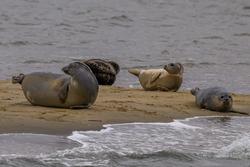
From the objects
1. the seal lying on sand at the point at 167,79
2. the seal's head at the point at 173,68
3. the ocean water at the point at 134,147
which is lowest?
the ocean water at the point at 134,147

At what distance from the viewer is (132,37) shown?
22.1m

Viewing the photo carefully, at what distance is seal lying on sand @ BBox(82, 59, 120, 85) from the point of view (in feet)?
39.5

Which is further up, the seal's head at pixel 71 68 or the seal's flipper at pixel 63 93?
the seal's head at pixel 71 68

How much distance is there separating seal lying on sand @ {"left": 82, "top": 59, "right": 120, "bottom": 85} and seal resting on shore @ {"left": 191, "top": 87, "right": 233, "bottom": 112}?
7.07 ft

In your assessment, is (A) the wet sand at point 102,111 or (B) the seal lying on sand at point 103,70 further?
(B) the seal lying on sand at point 103,70

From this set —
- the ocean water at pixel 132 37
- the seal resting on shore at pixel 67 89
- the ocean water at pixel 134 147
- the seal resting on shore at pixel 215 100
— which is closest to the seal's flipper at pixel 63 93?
the seal resting on shore at pixel 67 89

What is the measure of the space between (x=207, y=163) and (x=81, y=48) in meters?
12.6

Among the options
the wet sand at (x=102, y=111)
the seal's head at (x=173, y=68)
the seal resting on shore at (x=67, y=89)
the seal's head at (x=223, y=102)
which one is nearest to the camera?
the wet sand at (x=102, y=111)

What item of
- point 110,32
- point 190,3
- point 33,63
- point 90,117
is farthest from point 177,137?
point 190,3

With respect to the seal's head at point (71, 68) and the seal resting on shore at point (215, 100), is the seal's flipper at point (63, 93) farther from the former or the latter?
the seal resting on shore at point (215, 100)

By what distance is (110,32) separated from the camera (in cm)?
2316

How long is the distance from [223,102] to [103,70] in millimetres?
2854

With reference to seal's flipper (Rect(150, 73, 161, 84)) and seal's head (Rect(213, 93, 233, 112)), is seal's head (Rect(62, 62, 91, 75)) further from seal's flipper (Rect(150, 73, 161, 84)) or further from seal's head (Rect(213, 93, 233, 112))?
seal's flipper (Rect(150, 73, 161, 84))

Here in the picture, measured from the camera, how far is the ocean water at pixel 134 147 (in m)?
6.68
